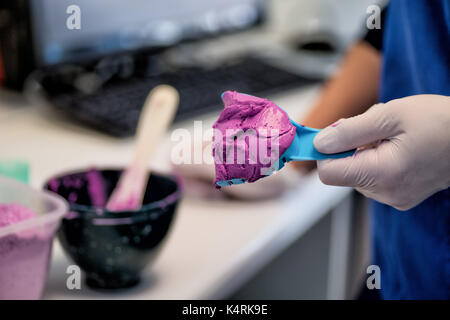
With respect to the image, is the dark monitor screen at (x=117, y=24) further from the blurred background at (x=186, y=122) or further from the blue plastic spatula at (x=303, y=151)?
the blue plastic spatula at (x=303, y=151)

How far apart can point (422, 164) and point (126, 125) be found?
0.51 metres

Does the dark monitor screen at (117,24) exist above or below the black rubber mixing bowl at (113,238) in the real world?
above

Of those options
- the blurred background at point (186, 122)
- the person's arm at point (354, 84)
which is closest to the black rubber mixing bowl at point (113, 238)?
the blurred background at point (186, 122)

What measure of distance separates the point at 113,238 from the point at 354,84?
1.38 feet

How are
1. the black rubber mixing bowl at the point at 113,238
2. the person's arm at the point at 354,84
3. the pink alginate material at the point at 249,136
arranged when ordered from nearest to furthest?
the pink alginate material at the point at 249,136 → the black rubber mixing bowl at the point at 113,238 → the person's arm at the point at 354,84

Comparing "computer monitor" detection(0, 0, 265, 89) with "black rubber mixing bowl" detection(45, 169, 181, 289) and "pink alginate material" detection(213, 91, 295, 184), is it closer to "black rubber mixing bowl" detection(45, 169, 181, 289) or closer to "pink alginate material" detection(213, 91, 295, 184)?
"black rubber mixing bowl" detection(45, 169, 181, 289)

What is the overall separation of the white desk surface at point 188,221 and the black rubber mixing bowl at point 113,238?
2cm

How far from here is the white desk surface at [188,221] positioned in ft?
1.53

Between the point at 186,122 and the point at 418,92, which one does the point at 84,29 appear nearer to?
the point at 186,122

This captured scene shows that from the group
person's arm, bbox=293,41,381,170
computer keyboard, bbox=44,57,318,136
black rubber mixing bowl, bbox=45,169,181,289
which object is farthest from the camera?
computer keyboard, bbox=44,57,318,136

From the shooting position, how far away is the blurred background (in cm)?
52

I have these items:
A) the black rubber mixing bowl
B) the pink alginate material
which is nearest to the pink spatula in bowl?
the black rubber mixing bowl

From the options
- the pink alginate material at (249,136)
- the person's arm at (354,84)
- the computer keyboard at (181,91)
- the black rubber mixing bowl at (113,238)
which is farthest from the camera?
the computer keyboard at (181,91)

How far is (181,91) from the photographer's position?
2.94 ft
